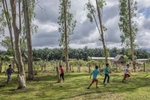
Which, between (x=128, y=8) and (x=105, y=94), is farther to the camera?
(x=128, y=8)

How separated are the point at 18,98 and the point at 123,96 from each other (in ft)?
19.7

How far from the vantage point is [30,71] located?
1923 cm

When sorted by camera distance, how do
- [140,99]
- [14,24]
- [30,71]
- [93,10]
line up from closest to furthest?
[140,99]
[14,24]
[30,71]
[93,10]

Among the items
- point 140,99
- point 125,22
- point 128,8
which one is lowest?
point 140,99

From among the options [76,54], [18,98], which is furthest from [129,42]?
[76,54]

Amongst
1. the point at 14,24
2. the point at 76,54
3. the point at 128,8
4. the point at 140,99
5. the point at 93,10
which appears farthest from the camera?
the point at 76,54

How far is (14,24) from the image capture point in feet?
47.5

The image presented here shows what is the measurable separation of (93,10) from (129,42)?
27.6ft

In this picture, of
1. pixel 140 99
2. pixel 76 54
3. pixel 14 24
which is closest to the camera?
pixel 140 99

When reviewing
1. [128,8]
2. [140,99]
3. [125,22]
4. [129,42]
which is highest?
[128,8]

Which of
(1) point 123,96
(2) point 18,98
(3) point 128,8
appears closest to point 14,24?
(2) point 18,98

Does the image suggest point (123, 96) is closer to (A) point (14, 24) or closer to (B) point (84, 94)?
(B) point (84, 94)

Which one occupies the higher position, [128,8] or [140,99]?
[128,8]

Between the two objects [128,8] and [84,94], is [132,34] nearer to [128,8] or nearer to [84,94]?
[128,8]
